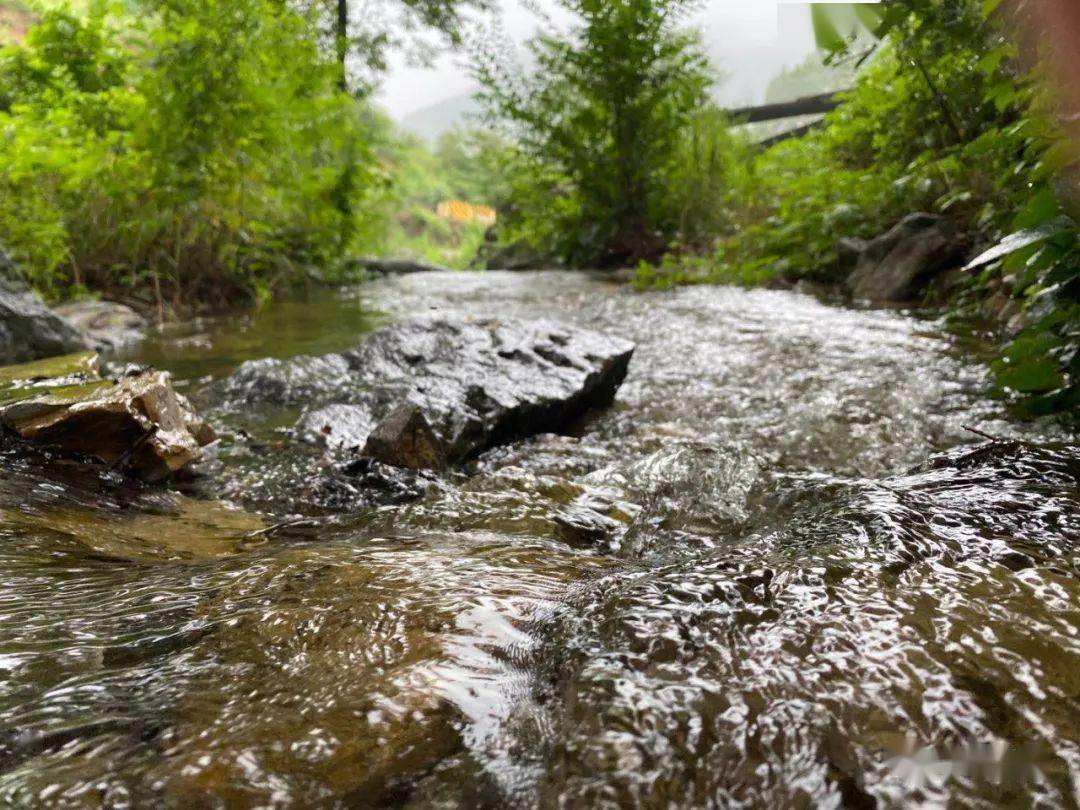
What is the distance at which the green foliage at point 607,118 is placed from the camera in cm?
861

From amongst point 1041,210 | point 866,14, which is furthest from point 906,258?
point 866,14

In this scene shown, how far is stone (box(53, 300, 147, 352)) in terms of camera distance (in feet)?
14.1

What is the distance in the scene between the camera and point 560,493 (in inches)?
77.8

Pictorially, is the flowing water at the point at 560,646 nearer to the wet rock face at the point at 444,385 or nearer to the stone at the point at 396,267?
the wet rock face at the point at 444,385

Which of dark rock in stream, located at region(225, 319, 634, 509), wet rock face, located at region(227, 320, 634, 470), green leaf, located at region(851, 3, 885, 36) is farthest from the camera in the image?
wet rock face, located at region(227, 320, 634, 470)

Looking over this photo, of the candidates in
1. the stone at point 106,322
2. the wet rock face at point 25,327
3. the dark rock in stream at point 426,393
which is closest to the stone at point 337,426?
the dark rock in stream at point 426,393

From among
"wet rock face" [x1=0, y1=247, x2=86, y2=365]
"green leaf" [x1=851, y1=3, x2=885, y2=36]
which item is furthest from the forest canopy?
"wet rock face" [x1=0, y1=247, x2=86, y2=365]

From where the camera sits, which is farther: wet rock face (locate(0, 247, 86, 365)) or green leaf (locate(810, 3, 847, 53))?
wet rock face (locate(0, 247, 86, 365))

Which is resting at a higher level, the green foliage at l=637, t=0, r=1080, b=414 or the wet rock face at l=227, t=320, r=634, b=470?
the green foliage at l=637, t=0, r=1080, b=414

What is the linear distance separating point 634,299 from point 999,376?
164 inches

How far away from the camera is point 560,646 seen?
39.9 inches

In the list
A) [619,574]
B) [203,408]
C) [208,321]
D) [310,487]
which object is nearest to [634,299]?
[208,321]

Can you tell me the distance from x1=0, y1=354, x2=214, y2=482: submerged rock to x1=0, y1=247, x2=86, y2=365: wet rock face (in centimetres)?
111

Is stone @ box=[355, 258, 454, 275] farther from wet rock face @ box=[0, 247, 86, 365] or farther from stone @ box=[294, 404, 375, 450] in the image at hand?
stone @ box=[294, 404, 375, 450]
